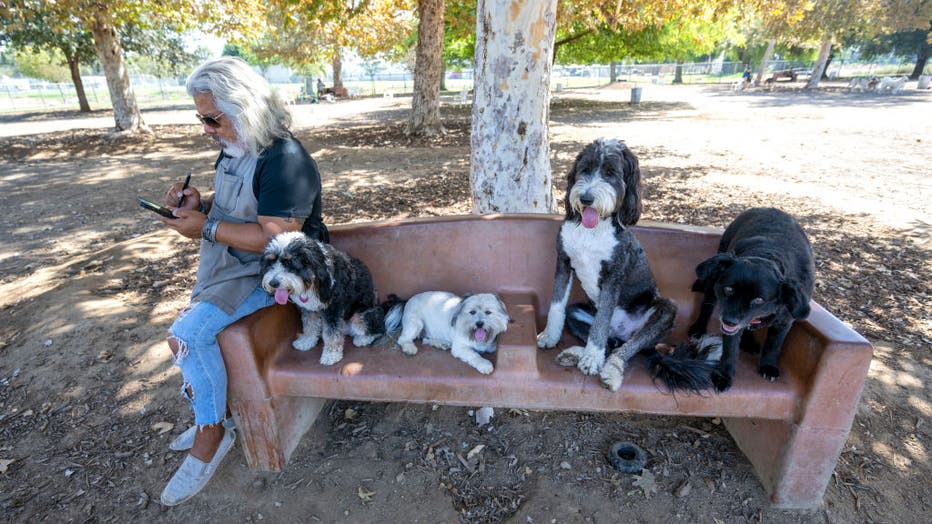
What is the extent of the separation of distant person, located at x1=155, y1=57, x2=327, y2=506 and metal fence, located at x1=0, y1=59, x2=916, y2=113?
Result: 40.4 meters

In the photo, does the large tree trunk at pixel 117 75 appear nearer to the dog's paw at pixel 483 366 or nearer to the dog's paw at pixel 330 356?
the dog's paw at pixel 330 356

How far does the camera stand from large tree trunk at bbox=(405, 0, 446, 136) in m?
13.4

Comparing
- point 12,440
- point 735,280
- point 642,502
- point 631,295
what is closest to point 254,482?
point 12,440

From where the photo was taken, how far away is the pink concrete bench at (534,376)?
95.8 inches

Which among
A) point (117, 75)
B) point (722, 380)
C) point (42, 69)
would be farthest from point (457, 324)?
point (42, 69)

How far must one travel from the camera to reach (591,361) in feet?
8.79

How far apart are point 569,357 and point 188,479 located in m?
2.35

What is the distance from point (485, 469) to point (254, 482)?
1.43 meters

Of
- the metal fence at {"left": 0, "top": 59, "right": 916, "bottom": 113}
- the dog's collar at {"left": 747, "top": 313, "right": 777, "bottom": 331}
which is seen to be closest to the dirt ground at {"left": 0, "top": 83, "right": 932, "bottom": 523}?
the dog's collar at {"left": 747, "top": 313, "right": 777, "bottom": 331}

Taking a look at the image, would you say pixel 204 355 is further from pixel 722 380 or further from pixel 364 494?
pixel 722 380

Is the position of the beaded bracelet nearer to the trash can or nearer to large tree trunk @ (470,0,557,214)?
large tree trunk @ (470,0,557,214)

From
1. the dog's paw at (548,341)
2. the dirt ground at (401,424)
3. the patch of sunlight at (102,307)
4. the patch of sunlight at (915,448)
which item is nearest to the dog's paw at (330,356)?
the dirt ground at (401,424)

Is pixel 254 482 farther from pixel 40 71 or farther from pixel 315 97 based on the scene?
pixel 40 71

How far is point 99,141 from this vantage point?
631 inches
